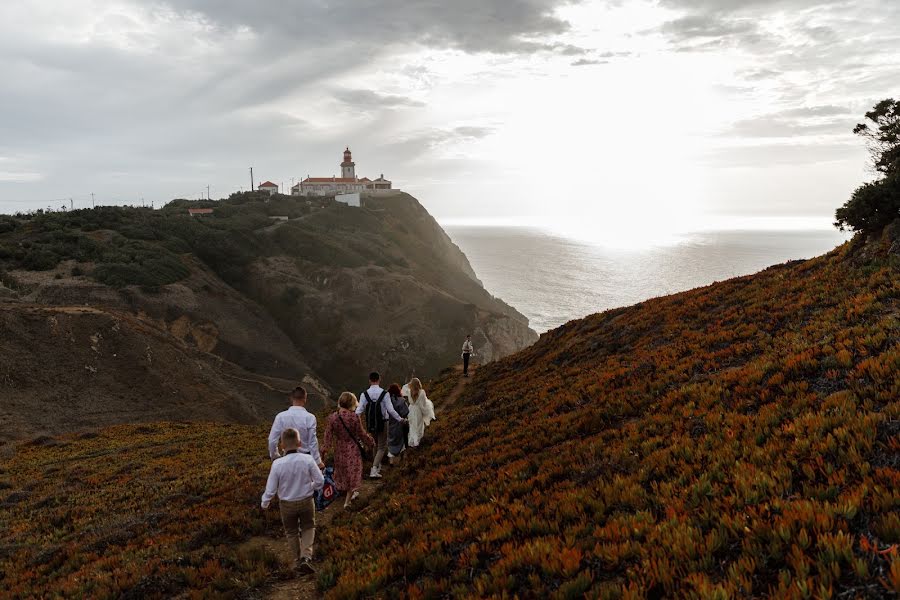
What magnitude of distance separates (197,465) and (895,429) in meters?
Result: 20.6

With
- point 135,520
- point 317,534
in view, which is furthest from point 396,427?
point 135,520

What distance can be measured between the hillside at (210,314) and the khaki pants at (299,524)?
28.3 metres

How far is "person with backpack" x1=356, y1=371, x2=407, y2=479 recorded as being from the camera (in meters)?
11.9

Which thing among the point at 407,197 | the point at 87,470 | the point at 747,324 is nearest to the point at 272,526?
the point at 87,470

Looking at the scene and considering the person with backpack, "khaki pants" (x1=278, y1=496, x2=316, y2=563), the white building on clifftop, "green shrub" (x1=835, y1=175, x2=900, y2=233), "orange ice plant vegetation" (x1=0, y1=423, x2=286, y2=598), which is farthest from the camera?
the white building on clifftop

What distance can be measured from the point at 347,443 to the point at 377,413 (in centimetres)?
186

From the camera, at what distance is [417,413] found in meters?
13.5

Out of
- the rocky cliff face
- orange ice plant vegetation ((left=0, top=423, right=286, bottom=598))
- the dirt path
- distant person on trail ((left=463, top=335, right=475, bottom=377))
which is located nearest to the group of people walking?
the dirt path

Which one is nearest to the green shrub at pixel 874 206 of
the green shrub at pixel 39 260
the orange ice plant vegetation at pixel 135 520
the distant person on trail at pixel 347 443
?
the distant person on trail at pixel 347 443

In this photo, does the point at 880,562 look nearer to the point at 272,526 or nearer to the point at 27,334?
the point at 272,526

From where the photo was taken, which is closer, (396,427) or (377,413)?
(377,413)

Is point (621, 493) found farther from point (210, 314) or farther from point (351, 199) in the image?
point (351, 199)

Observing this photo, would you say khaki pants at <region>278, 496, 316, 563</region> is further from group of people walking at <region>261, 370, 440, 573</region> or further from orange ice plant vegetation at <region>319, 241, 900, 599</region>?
orange ice plant vegetation at <region>319, 241, 900, 599</region>

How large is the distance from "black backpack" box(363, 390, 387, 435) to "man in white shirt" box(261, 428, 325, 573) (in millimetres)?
4224
